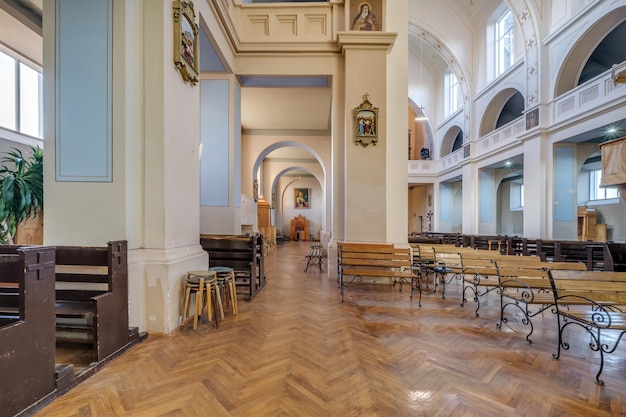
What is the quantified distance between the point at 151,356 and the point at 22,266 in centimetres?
122

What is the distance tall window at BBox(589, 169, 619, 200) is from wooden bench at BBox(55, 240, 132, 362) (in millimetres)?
16116

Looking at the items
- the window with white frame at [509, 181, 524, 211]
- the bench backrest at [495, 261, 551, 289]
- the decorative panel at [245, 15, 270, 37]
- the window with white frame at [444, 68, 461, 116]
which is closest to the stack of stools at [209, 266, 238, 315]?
the bench backrest at [495, 261, 551, 289]

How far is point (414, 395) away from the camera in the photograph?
1871mm

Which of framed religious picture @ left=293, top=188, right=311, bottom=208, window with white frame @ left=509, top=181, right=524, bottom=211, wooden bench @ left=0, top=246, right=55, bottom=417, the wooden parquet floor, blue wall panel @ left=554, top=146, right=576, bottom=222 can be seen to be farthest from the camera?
framed religious picture @ left=293, top=188, right=311, bottom=208

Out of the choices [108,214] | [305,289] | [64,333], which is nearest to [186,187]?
[108,214]

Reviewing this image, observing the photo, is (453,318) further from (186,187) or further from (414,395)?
(186,187)

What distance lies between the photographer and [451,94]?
1538 cm

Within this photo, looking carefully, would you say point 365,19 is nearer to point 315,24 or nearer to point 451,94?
point 315,24

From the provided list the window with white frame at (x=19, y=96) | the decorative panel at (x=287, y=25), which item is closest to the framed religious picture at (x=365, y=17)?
the decorative panel at (x=287, y=25)

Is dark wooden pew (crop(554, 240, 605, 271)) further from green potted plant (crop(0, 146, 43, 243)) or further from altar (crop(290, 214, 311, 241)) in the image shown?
altar (crop(290, 214, 311, 241))

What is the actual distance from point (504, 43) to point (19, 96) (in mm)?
16212

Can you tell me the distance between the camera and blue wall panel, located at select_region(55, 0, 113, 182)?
2766mm

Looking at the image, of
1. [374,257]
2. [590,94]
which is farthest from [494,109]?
[374,257]

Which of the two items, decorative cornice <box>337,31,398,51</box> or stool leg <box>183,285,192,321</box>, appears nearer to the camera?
stool leg <box>183,285,192,321</box>
